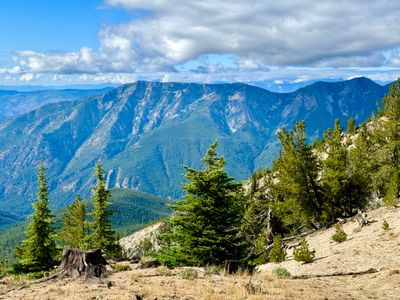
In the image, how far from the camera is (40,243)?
42281mm

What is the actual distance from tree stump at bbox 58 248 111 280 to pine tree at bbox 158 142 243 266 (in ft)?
23.6

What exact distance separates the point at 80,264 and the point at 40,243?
86.5 feet

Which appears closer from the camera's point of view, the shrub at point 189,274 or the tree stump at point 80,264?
the tree stump at point 80,264

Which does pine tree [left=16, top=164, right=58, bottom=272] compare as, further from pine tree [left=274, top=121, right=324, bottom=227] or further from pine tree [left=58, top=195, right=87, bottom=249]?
pine tree [left=274, top=121, right=324, bottom=227]

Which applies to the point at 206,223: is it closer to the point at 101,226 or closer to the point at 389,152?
the point at 389,152

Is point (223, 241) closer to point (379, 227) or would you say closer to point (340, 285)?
point (340, 285)

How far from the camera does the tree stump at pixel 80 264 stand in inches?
721

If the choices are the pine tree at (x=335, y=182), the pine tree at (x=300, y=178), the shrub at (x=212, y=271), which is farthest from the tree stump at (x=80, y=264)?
the pine tree at (x=335, y=182)

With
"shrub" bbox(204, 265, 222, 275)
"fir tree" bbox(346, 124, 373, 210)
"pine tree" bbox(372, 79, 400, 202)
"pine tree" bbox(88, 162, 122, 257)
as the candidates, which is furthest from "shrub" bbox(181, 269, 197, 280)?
"pine tree" bbox(88, 162, 122, 257)

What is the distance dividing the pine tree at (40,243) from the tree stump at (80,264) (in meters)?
25.3

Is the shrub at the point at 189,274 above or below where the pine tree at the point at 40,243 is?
above

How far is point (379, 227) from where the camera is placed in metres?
35.1

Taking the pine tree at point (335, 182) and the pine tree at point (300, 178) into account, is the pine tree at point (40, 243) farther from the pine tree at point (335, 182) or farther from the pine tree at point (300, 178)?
the pine tree at point (335, 182)

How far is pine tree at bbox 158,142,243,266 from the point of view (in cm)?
2497
